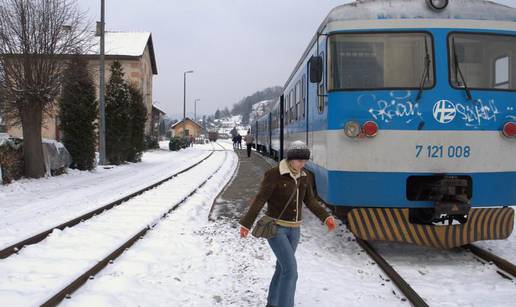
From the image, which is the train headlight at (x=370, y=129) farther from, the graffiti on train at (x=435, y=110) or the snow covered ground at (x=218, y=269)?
the snow covered ground at (x=218, y=269)

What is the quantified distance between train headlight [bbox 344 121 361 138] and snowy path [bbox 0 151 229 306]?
3379 mm

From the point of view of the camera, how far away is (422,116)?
6.15m

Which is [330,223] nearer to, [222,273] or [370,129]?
[222,273]

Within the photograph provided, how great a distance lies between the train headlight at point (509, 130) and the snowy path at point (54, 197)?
662 centimetres

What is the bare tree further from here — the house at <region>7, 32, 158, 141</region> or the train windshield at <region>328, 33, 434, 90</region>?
the house at <region>7, 32, 158, 141</region>

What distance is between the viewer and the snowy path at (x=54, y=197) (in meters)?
8.25

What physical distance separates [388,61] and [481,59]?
1183 millimetres

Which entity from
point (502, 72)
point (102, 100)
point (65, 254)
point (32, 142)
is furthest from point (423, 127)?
point (102, 100)

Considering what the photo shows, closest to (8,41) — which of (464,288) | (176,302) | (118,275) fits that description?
(118,275)

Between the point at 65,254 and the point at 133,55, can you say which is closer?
the point at 65,254

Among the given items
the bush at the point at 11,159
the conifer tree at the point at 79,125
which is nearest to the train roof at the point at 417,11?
the bush at the point at 11,159

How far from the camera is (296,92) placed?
1121cm

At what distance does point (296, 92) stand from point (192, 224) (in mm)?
4238

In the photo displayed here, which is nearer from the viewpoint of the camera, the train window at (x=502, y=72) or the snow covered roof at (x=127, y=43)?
the train window at (x=502, y=72)
